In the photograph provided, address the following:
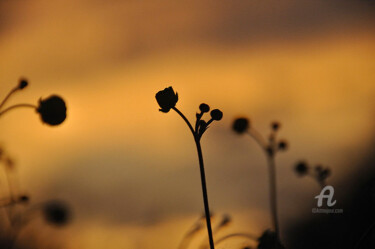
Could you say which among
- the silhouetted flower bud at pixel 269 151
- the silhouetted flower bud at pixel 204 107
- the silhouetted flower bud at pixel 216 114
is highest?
the silhouetted flower bud at pixel 204 107

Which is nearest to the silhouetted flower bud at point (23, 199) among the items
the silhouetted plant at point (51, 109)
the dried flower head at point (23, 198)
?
the dried flower head at point (23, 198)

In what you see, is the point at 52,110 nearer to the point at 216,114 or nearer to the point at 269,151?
the point at 216,114

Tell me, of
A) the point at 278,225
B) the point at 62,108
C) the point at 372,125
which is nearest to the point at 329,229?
the point at 278,225

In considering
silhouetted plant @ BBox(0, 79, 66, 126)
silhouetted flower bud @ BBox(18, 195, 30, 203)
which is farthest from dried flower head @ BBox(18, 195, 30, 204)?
silhouetted plant @ BBox(0, 79, 66, 126)

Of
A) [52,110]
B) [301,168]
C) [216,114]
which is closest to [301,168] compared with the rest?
[301,168]

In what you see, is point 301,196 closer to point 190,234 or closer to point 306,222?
point 306,222
